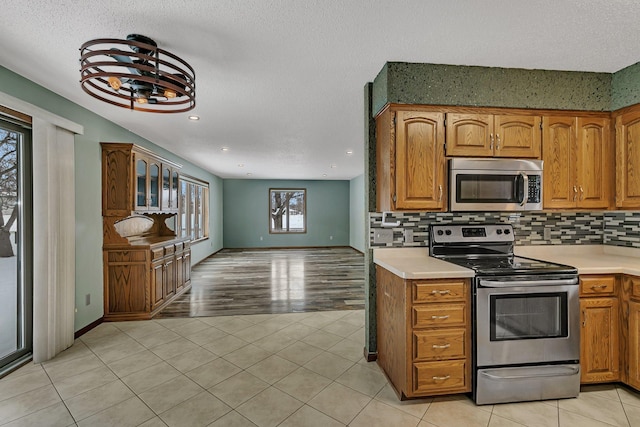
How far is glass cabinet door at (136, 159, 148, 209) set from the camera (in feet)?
12.6

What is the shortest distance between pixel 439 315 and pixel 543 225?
5.23 ft

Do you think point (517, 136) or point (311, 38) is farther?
point (517, 136)

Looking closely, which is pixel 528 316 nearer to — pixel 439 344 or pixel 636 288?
pixel 439 344

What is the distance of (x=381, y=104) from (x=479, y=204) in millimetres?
1117

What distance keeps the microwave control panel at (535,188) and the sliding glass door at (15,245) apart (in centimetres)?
428

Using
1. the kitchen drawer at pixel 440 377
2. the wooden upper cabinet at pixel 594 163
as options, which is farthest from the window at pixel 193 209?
the wooden upper cabinet at pixel 594 163

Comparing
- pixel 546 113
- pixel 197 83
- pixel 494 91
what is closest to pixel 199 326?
pixel 197 83

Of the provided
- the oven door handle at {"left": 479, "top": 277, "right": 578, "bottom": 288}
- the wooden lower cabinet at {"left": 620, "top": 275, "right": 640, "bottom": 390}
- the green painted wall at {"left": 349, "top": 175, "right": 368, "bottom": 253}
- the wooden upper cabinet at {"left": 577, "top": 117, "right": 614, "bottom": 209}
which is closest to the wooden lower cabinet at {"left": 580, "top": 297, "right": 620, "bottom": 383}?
the wooden lower cabinet at {"left": 620, "top": 275, "right": 640, "bottom": 390}

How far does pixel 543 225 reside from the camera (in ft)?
9.30

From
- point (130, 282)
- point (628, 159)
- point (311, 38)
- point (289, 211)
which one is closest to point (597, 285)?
point (628, 159)

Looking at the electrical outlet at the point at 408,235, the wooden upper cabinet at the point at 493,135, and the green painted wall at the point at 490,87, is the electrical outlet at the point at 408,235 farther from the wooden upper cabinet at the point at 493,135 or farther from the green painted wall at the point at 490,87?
the green painted wall at the point at 490,87

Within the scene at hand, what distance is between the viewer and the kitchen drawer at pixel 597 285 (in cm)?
219

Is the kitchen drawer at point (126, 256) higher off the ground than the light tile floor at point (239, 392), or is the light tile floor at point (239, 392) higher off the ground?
the kitchen drawer at point (126, 256)

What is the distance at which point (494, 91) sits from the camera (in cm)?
Answer: 247
